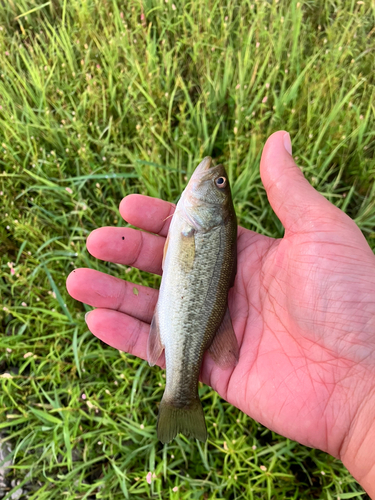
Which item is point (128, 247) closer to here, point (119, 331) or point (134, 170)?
point (119, 331)

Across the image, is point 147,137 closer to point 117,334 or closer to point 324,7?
point 117,334

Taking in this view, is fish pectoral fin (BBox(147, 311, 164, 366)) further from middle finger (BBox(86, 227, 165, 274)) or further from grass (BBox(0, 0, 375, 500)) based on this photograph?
middle finger (BBox(86, 227, 165, 274))

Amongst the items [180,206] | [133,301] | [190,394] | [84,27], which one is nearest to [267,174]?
[180,206]

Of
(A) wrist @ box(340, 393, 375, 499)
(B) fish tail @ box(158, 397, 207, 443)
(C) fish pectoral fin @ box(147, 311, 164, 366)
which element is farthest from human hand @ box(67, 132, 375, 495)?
(B) fish tail @ box(158, 397, 207, 443)

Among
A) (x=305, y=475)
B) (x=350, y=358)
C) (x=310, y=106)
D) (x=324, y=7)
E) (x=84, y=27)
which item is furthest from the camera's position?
(x=324, y=7)

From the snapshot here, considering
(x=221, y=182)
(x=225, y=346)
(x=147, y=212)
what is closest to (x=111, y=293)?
(x=147, y=212)

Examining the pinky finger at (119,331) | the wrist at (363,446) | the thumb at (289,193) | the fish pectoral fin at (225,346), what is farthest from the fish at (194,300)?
the wrist at (363,446)
